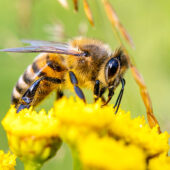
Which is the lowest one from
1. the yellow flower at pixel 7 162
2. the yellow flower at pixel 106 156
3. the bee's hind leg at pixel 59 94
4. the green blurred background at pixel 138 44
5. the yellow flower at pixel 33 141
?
the green blurred background at pixel 138 44

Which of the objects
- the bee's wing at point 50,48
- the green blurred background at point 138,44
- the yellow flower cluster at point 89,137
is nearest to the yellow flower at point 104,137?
the yellow flower cluster at point 89,137

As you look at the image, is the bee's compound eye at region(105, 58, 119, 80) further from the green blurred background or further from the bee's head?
the green blurred background

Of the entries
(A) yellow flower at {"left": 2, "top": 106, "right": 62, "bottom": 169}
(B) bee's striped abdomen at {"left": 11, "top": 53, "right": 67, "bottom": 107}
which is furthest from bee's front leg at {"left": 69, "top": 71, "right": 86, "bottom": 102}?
(A) yellow flower at {"left": 2, "top": 106, "right": 62, "bottom": 169}

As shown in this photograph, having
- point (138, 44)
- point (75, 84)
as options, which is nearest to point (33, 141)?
point (75, 84)

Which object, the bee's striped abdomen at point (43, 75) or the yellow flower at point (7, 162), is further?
the bee's striped abdomen at point (43, 75)

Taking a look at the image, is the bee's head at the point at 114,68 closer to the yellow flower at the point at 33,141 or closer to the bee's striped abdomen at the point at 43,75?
the bee's striped abdomen at the point at 43,75

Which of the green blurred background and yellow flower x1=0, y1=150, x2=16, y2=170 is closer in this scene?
yellow flower x1=0, y1=150, x2=16, y2=170

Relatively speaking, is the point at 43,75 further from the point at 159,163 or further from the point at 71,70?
the point at 159,163
